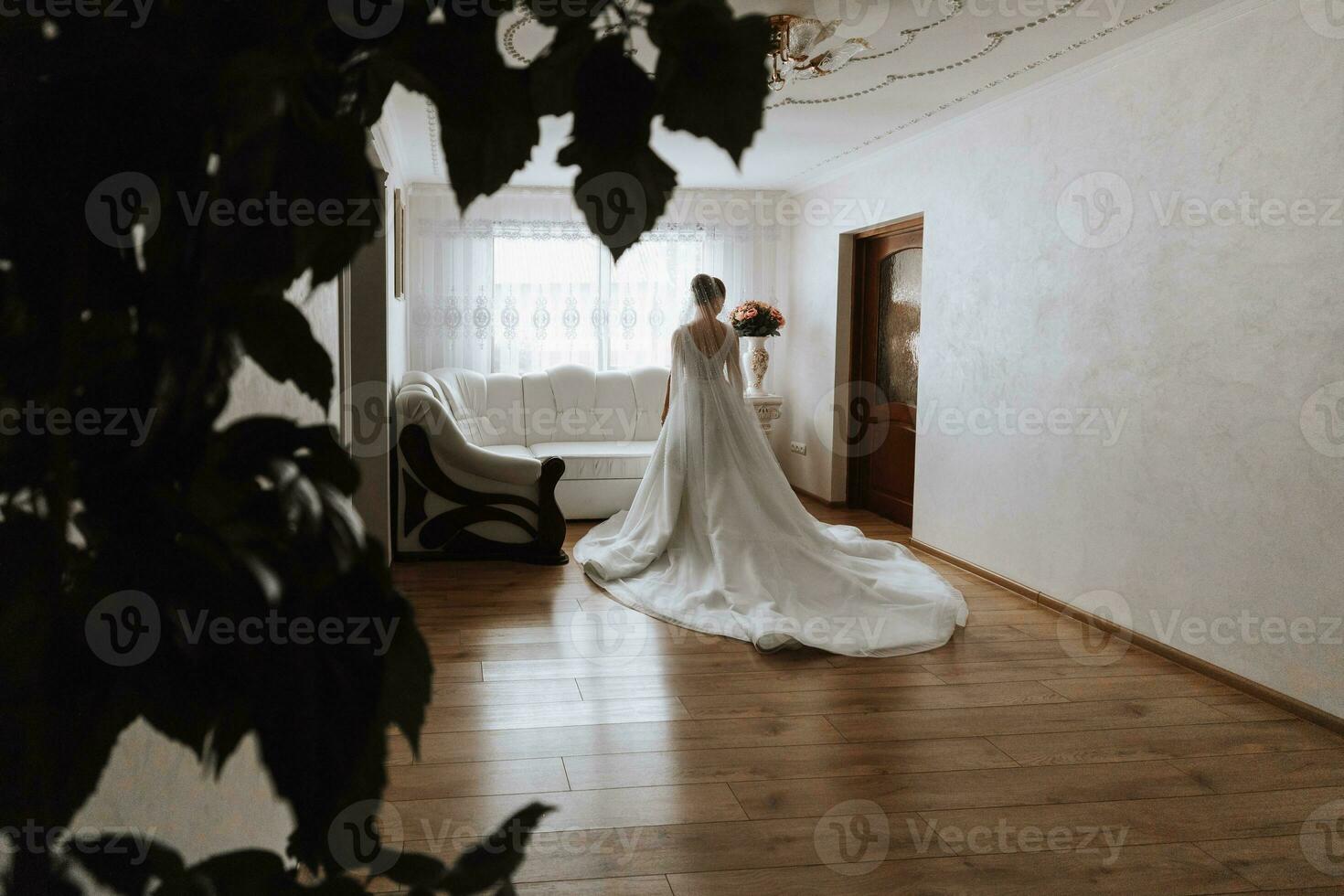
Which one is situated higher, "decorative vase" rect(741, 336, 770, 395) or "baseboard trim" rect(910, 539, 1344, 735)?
"decorative vase" rect(741, 336, 770, 395)

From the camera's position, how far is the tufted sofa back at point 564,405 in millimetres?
7148

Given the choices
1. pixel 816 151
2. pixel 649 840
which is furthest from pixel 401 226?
pixel 649 840

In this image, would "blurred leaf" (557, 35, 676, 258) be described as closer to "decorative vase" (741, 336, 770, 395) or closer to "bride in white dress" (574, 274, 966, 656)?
"bride in white dress" (574, 274, 966, 656)

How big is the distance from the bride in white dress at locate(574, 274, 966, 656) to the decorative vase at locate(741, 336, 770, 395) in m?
2.31

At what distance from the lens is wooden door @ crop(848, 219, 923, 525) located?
6148 millimetres

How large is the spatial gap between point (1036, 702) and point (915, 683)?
403 millimetres

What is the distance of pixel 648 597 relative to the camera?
441cm

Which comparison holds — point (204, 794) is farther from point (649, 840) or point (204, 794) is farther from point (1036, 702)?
point (1036, 702)

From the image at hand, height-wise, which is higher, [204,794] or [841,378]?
[841,378]

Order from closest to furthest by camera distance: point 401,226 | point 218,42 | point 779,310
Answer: point 218,42
point 401,226
point 779,310

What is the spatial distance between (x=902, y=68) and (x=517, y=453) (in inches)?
133

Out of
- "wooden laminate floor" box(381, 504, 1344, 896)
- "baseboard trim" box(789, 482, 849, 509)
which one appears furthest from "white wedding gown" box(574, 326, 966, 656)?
"baseboard trim" box(789, 482, 849, 509)

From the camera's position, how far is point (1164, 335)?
370 cm

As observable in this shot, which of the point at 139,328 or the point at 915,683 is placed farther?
the point at 915,683
